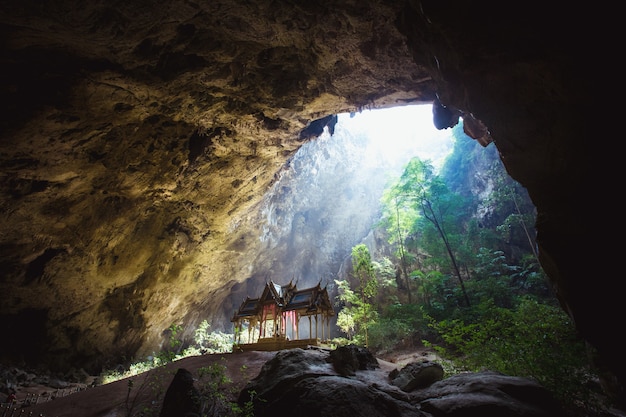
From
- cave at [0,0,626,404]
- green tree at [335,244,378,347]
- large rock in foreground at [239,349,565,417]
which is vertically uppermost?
cave at [0,0,626,404]

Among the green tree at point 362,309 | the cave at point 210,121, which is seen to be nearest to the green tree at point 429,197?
the green tree at point 362,309

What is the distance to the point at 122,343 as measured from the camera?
1605 centimetres

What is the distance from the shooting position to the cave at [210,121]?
553 cm

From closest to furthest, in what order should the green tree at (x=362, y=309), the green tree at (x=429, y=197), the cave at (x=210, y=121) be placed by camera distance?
the cave at (x=210, y=121)
the green tree at (x=362, y=309)
the green tree at (x=429, y=197)

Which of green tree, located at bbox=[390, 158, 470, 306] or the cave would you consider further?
green tree, located at bbox=[390, 158, 470, 306]

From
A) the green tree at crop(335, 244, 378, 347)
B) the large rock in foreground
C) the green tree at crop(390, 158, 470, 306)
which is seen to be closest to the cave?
the large rock in foreground

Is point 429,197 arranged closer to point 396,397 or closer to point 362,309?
point 362,309

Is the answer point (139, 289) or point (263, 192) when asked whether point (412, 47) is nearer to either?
point (263, 192)

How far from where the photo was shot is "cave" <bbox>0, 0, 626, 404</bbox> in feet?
18.1

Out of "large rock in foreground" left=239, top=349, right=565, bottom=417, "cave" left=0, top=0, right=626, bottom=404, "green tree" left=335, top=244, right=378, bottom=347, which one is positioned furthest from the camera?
"green tree" left=335, top=244, right=378, bottom=347

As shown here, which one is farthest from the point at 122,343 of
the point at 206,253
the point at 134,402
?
the point at 134,402

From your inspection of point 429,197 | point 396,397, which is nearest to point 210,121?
point 396,397

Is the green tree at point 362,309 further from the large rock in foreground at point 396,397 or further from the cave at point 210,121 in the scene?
the large rock in foreground at point 396,397

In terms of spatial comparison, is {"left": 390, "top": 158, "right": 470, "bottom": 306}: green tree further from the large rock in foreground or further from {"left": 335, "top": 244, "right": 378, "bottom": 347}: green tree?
the large rock in foreground
